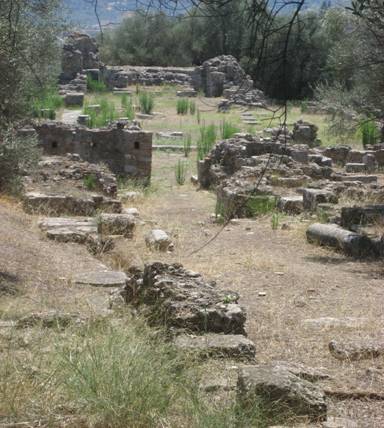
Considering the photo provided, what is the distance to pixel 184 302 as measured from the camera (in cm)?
684

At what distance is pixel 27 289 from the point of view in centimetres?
810

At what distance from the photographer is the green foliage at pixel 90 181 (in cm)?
1526

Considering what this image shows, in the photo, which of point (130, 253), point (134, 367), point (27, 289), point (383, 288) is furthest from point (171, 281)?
point (130, 253)

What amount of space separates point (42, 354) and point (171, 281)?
2382 millimetres

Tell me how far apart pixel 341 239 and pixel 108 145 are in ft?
27.7

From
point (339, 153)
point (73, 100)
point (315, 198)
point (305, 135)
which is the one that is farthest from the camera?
point (73, 100)

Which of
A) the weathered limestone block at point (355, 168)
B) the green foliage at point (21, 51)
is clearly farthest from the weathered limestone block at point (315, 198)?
the green foliage at point (21, 51)

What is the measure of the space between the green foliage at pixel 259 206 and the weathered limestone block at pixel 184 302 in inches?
295

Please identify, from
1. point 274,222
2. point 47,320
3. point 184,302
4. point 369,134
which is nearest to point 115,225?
point 274,222

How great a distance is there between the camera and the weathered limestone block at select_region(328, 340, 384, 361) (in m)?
6.32

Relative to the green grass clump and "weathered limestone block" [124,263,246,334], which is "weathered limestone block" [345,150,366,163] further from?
"weathered limestone block" [124,263,246,334]

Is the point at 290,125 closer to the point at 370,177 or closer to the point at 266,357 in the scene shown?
the point at 370,177

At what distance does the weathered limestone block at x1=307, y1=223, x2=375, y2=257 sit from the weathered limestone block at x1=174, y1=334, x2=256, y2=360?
5846 mm

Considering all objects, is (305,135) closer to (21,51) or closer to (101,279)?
(21,51)
